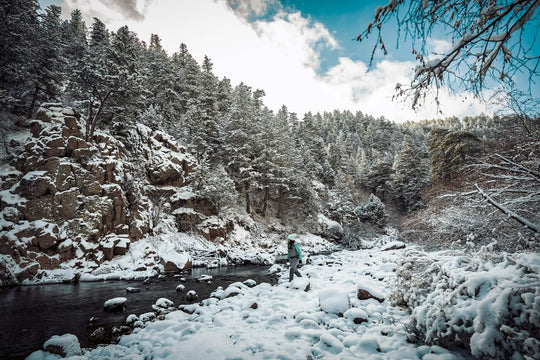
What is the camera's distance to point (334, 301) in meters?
5.42

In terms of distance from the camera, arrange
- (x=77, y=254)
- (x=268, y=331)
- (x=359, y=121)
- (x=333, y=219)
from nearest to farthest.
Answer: (x=268, y=331), (x=77, y=254), (x=333, y=219), (x=359, y=121)

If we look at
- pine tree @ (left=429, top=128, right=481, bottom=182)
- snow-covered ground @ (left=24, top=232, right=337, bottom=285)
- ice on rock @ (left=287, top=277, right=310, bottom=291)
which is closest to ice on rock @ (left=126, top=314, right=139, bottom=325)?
ice on rock @ (left=287, top=277, right=310, bottom=291)

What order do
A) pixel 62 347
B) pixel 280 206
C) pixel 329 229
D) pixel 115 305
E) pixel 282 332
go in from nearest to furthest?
1. pixel 62 347
2. pixel 282 332
3. pixel 115 305
4. pixel 329 229
5. pixel 280 206

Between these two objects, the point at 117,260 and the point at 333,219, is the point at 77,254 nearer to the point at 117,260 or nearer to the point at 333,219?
the point at 117,260

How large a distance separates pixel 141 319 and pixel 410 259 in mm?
6775

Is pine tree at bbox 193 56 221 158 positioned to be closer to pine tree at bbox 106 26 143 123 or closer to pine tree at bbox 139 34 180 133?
pine tree at bbox 139 34 180 133

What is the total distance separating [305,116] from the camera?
4888 cm

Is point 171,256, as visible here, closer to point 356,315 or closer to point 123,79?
point 356,315

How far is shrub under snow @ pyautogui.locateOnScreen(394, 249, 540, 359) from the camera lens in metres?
2.31

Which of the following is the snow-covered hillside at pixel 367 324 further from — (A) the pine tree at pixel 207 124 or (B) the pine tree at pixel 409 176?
(B) the pine tree at pixel 409 176

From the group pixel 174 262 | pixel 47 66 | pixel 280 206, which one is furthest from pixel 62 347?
pixel 47 66

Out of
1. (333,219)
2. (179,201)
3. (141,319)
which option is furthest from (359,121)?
(141,319)

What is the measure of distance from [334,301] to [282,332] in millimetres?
1666

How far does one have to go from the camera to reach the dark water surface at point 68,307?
493 cm
